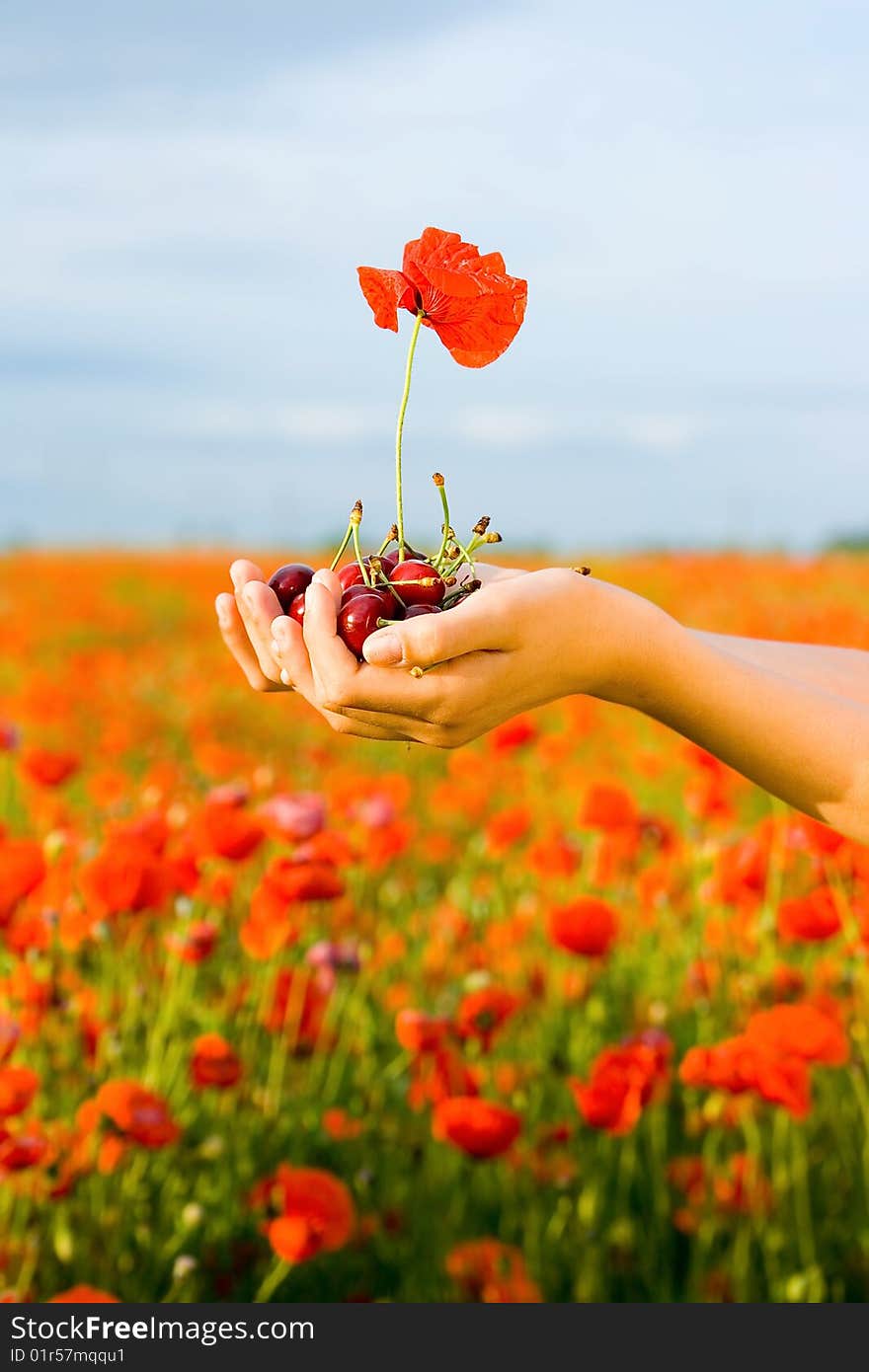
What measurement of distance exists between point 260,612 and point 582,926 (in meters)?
0.77

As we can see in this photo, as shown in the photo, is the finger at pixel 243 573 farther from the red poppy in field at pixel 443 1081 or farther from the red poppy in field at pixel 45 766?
the red poppy in field at pixel 45 766

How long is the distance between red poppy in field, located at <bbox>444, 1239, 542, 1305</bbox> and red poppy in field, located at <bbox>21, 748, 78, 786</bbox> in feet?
2.86

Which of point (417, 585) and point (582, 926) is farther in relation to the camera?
point (582, 926)

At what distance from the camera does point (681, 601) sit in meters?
5.86

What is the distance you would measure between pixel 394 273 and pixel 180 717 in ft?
11.5

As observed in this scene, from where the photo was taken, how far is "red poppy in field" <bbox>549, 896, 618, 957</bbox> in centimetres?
165

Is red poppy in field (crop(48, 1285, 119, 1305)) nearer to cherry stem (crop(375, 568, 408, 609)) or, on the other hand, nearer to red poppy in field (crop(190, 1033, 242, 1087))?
red poppy in field (crop(190, 1033, 242, 1087))

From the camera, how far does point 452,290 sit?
983 mm

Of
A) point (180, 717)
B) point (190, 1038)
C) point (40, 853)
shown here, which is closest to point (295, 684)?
point (40, 853)

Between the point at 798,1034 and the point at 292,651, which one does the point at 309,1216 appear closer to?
the point at 798,1034

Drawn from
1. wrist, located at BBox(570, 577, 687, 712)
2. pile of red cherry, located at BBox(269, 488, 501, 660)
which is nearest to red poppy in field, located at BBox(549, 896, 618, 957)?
wrist, located at BBox(570, 577, 687, 712)

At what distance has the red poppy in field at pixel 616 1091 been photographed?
1472mm

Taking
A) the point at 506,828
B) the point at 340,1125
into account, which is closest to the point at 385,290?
the point at 340,1125

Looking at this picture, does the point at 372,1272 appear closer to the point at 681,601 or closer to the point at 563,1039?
the point at 563,1039
